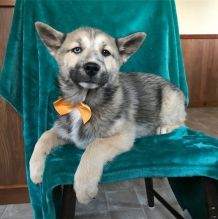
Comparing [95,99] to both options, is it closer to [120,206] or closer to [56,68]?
[56,68]

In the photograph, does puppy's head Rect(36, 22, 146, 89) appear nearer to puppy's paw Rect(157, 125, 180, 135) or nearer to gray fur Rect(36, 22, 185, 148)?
gray fur Rect(36, 22, 185, 148)

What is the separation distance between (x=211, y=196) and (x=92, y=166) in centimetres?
44

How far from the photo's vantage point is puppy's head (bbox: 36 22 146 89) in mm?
1126

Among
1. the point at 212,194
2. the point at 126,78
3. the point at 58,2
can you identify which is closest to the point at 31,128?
the point at 126,78

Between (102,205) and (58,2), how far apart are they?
117 centimetres

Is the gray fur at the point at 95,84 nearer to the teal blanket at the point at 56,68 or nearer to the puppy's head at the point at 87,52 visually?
the puppy's head at the point at 87,52

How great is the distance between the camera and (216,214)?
3.54 ft

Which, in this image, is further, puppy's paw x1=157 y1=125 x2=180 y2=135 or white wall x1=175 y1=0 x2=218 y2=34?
white wall x1=175 y1=0 x2=218 y2=34

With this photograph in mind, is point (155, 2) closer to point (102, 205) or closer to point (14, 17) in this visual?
point (14, 17)

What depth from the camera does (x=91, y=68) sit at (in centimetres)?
110

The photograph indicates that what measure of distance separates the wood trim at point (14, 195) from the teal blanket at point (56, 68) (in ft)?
1.19

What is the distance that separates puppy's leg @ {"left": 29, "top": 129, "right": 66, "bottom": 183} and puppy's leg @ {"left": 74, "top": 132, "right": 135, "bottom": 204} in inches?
8.4

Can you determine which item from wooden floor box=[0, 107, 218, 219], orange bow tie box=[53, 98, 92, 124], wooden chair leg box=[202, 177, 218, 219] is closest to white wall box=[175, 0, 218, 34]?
wooden floor box=[0, 107, 218, 219]

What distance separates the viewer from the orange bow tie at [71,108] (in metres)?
1.20
